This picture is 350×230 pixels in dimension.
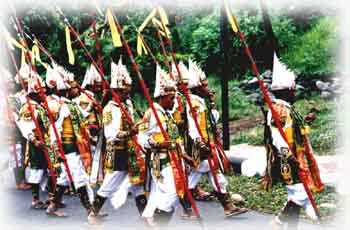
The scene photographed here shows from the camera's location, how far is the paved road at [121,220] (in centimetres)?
734

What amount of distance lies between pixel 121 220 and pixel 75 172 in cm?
81

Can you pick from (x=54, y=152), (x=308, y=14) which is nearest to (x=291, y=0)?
(x=308, y=14)

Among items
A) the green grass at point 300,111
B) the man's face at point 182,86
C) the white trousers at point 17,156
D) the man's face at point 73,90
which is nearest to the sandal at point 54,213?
the man's face at point 73,90

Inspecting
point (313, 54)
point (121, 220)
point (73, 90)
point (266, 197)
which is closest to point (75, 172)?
point (121, 220)

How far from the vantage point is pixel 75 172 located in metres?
7.75

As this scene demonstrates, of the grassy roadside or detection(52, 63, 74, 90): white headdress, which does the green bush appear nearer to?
the grassy roadside

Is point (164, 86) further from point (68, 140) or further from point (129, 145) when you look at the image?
point (68, 140)

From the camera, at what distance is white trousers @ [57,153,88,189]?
304 inches

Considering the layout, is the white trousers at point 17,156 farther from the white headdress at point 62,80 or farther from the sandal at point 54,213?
the white headdress at point 62,80

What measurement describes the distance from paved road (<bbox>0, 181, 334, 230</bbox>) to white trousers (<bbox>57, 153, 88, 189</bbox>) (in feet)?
1.54

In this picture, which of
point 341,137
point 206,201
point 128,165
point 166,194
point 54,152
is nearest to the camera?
point 166,194

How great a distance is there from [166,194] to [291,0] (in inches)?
307

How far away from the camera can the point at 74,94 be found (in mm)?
8305

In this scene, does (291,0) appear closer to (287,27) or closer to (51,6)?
(287,27)
